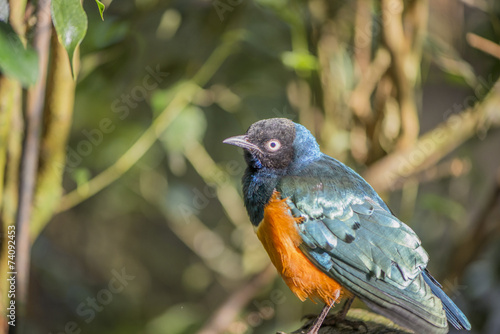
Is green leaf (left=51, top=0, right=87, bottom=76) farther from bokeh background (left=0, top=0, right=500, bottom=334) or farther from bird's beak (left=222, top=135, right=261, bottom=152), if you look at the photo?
bokeh background (left=0, top=0, right=500, bottom=334)

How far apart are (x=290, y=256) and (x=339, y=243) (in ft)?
0.67

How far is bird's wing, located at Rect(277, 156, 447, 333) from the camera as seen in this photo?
2414 mm

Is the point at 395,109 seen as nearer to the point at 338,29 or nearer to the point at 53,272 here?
the point at 338,29

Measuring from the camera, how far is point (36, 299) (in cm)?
534

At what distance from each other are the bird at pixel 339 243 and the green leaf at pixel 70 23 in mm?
919

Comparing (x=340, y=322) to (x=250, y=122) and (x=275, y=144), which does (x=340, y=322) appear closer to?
(x=275, y=144)

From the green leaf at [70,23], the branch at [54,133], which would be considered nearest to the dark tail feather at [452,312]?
the green leaf at [70,23]

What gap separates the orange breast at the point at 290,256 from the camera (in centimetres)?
254

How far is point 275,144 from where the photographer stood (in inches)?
109

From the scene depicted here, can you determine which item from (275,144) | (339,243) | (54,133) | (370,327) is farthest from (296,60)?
(370,327)

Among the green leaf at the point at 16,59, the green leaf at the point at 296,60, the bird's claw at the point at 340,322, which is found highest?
the green leaf at the point at 16,59

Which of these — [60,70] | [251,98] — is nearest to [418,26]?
[251,98]

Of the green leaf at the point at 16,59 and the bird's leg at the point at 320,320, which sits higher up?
the green leaf at the point at 16,59

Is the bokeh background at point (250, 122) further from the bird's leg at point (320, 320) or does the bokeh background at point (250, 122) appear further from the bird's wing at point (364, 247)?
the bird's leg at point (320, 320)
